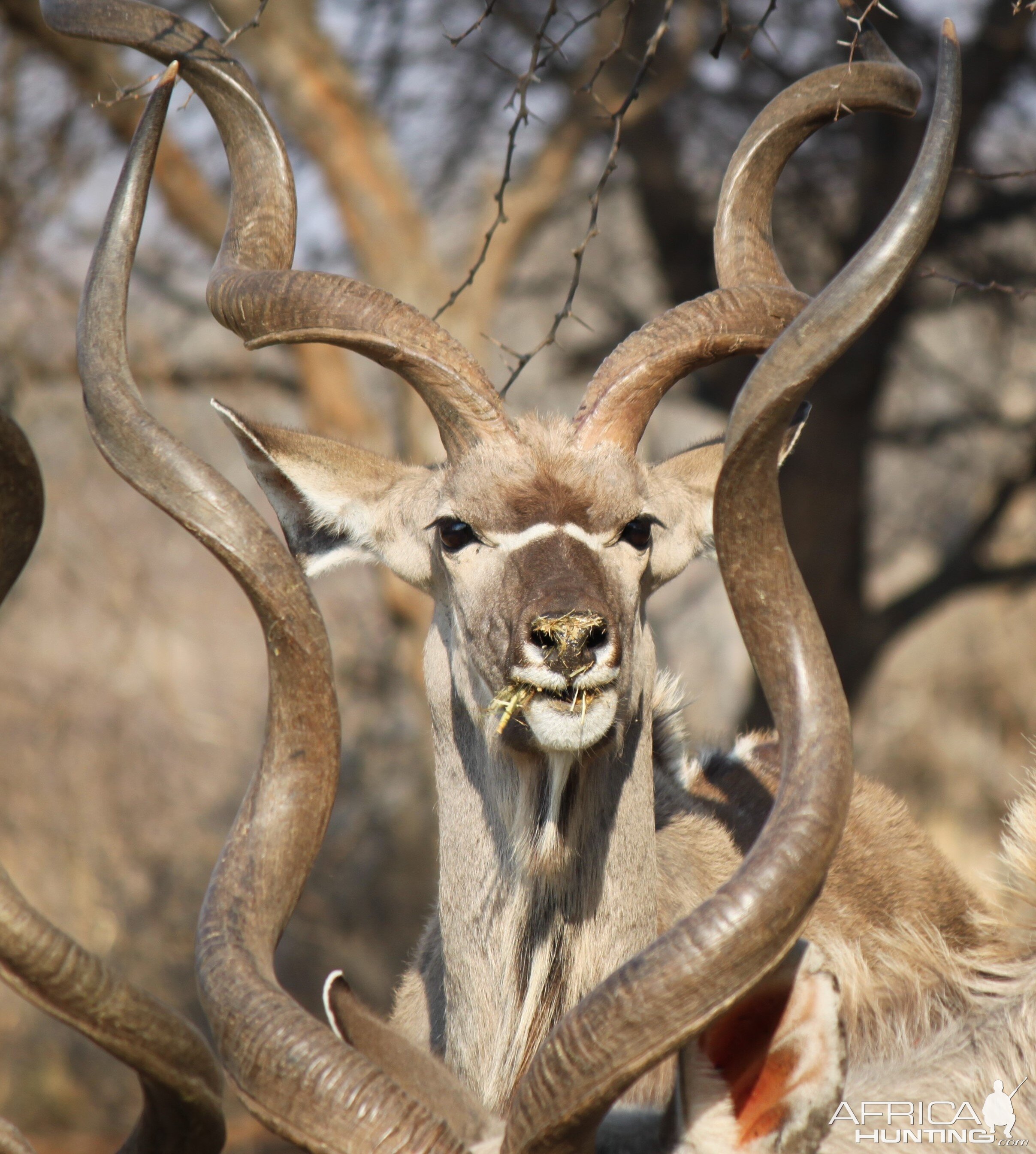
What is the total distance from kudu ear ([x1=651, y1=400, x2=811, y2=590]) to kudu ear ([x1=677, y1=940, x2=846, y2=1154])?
5.07 ft

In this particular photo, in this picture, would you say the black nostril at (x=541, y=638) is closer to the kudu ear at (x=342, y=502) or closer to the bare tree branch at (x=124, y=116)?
the kudu ear at (x=342, y=502)

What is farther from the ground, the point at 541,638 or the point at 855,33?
the point at 855,33

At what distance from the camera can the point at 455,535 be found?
11.7 ft

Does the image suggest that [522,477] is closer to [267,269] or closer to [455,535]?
[455,535]

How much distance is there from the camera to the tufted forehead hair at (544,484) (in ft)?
11.3

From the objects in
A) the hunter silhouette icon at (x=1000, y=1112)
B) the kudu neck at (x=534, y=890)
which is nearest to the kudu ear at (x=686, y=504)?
the kudu neck at (x=534, y=890)

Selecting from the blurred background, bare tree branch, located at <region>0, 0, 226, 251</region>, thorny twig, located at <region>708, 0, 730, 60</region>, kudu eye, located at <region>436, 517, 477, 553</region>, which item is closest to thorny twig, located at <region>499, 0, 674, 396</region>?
thorny twig, located at <region>708, 0, 730, 60</region>

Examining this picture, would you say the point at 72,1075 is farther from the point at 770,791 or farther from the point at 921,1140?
the point at 921,1140

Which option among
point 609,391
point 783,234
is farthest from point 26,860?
point 609,391

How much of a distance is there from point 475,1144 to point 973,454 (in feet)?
39.9

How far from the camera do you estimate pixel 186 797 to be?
11.7m

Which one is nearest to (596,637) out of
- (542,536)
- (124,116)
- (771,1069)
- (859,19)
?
(542,536)

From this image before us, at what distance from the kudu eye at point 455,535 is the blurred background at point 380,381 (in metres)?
4.84

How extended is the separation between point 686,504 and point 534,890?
1183 millimetres
